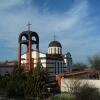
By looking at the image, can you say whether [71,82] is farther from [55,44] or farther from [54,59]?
[55,44]

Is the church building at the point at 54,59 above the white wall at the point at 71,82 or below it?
above

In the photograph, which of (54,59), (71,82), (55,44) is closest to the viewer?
(71,82)

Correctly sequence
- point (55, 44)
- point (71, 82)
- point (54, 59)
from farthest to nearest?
point (55, 44)
point (54, 59)
point (71, 82)

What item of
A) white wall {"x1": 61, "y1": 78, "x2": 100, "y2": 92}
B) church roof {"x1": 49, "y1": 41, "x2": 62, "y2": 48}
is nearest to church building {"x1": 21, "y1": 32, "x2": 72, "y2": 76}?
church roof {"x1": 49, "y1": 41, "x2": 62, "y2": 48}

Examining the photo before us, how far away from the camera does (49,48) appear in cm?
7144

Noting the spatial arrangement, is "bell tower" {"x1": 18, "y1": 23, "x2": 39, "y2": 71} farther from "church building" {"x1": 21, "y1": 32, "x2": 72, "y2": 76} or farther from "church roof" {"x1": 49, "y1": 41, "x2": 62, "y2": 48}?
"church roof" {"x1": 49, "y1": 41, "x2": 62, "y2": 48}

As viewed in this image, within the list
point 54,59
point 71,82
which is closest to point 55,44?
point 54,59

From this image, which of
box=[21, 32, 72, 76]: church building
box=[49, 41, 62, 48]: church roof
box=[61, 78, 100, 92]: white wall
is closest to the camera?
box=[61, 78, 100, 92]: white wall

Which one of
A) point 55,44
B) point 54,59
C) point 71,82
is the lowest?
point 71,82

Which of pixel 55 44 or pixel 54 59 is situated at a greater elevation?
pixel 55 44

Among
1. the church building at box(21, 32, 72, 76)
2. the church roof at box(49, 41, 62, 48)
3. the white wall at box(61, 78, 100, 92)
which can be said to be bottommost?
the white wall at box(61, 78, 100, 92)

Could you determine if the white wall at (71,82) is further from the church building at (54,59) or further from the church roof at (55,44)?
the church roof at (55,44)

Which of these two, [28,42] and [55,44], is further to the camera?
[55,44]

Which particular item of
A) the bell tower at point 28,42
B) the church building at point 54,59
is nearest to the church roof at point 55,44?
the church building at point 54,59
